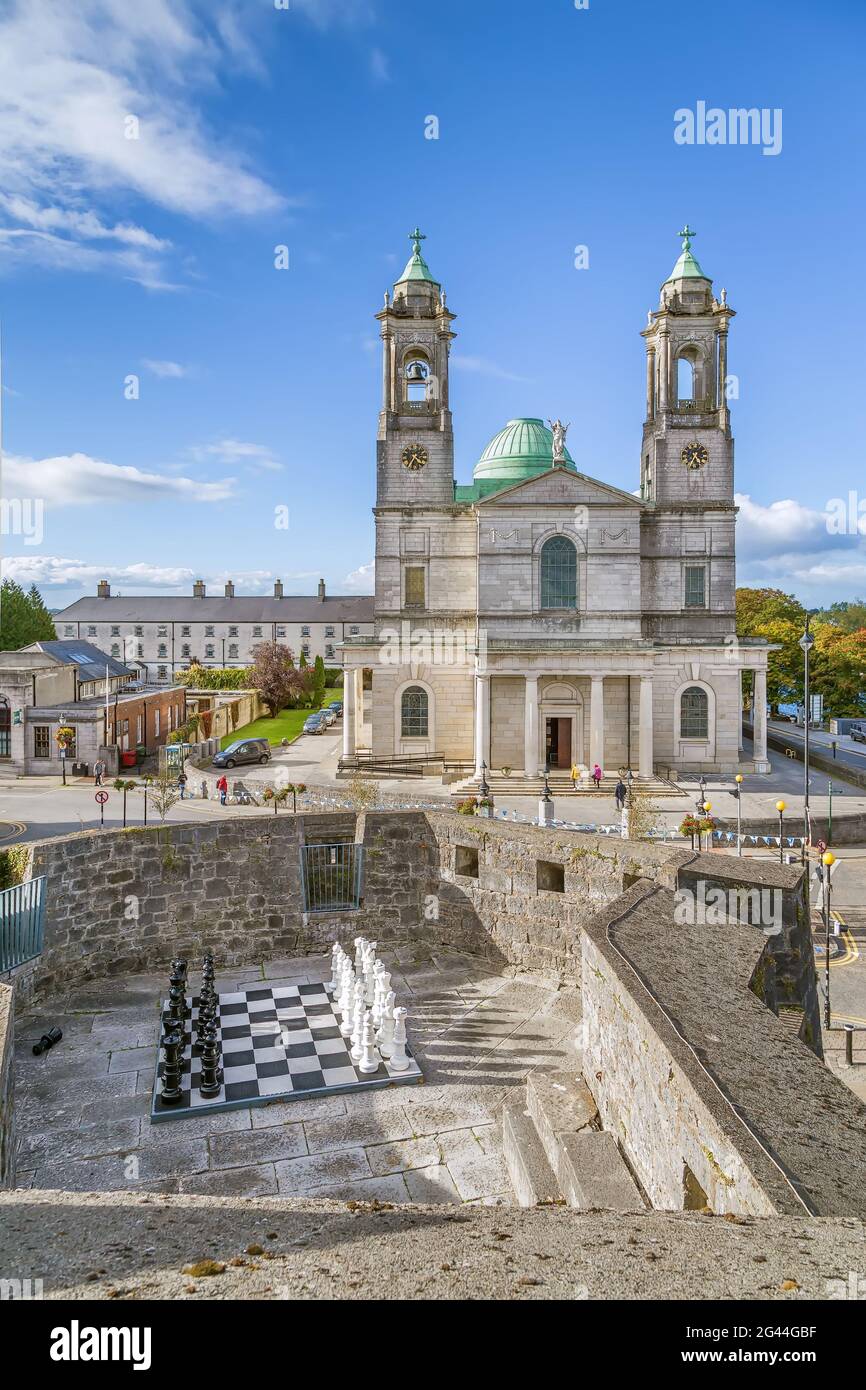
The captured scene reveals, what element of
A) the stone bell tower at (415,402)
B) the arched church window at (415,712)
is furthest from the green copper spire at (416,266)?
the arched church window at (415,712)

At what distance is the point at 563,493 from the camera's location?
37.7 meters

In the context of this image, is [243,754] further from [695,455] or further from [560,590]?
[695,455]

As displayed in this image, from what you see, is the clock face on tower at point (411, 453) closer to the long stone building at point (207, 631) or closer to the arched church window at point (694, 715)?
the arched church window at point (694, 715)

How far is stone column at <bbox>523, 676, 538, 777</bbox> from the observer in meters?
35.3

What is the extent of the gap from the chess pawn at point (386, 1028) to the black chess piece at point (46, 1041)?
4068 millimetres

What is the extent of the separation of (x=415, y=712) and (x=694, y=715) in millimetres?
13173

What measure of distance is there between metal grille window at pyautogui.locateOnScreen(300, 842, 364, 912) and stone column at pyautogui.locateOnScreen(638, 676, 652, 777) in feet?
79.1

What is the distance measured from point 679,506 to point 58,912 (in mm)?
34934

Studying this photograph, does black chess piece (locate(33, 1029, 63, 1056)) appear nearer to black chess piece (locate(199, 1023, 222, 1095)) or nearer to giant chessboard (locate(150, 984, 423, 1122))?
giant chessboard (locate(150, 984, 423, 1122))

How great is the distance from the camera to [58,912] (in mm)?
11641

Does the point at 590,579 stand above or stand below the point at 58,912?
above

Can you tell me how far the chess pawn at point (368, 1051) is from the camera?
9.80m
